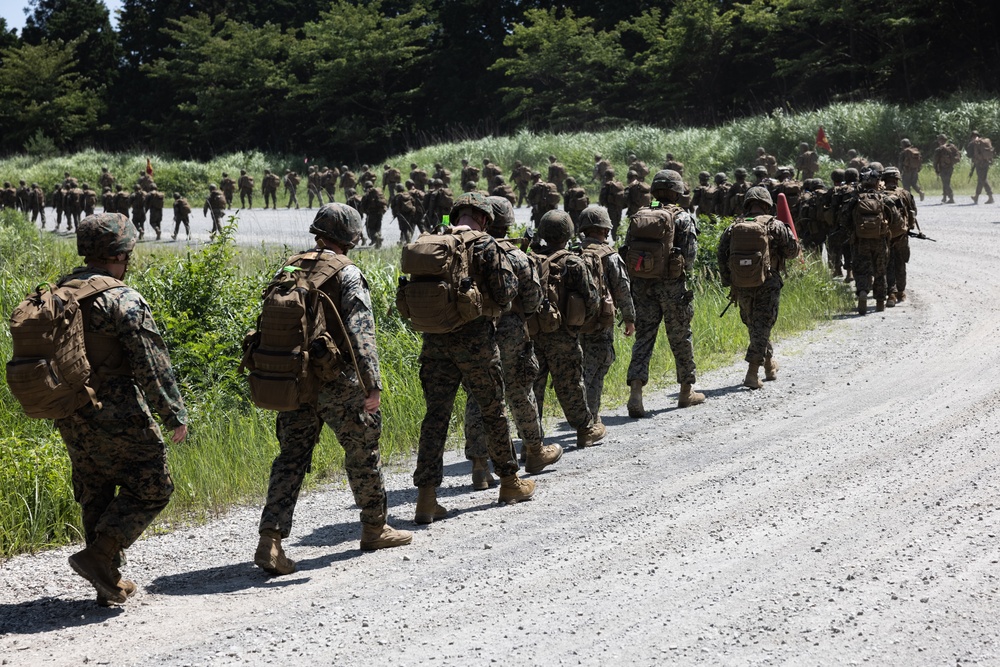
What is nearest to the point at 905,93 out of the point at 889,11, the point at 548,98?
the point at 889,11

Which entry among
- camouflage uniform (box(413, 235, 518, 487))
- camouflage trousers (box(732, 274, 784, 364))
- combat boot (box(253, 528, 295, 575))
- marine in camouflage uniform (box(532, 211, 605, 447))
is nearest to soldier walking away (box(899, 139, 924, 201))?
camouflage trousers (box(732, 274, 784, 364))

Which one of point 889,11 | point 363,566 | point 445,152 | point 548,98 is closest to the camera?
point 363,566

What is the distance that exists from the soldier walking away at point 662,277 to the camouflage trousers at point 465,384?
9.46 ft

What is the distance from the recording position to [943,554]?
19.3ft

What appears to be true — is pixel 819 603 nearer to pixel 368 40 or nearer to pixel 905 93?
pixel 905 93

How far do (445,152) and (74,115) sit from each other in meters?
31.5

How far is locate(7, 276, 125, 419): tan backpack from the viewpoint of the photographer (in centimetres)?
533

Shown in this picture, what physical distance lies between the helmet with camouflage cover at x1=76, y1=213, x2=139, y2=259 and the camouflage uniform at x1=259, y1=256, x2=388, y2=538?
1.06m

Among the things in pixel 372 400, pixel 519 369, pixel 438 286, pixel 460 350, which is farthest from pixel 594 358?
pixel 372 400

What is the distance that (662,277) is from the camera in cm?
991

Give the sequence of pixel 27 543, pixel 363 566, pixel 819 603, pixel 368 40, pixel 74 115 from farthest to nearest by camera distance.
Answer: pixel 74 115 < pixel 368 40 < pixel 27 543 < pixel 363 566 < pixel 819 603

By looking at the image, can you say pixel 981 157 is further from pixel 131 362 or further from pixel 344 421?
pixel 131 362

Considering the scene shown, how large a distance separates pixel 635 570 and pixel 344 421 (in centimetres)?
179

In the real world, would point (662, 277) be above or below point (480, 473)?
above
